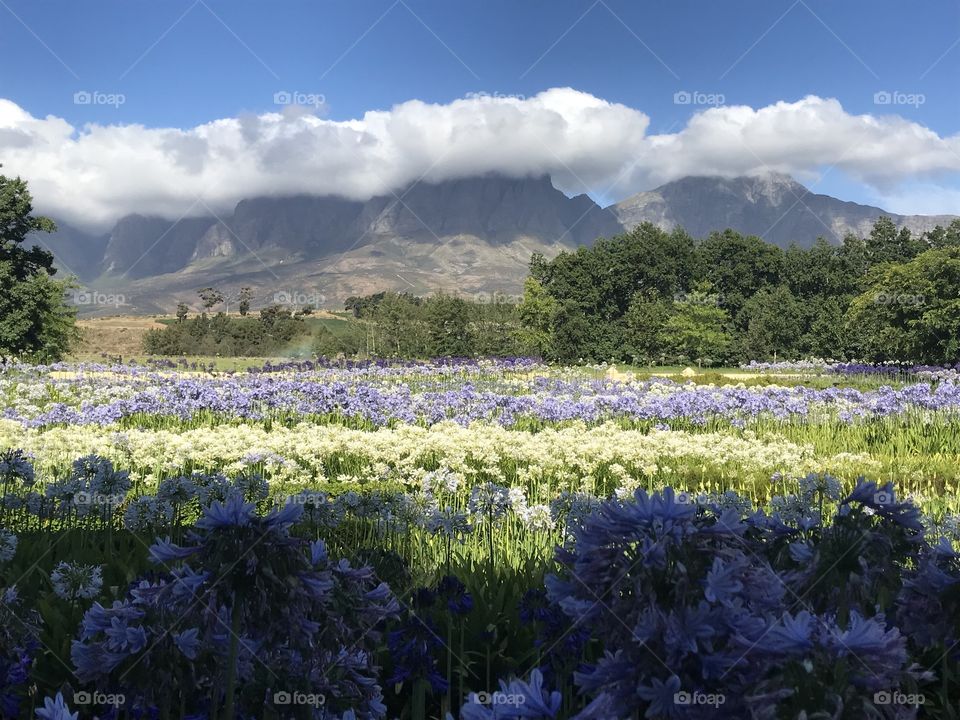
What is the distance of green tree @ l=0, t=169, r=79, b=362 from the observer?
28703 millimetres

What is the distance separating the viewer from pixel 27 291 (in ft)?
94.7

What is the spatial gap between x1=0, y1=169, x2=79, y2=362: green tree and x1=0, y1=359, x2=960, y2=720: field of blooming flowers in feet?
76.0

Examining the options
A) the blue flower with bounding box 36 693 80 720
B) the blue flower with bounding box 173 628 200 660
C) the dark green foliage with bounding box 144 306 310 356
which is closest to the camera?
the blue flower with bounding box 36 693 80 720

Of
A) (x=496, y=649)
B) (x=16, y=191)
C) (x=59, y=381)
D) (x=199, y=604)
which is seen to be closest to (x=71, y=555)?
(x=496, y=649)

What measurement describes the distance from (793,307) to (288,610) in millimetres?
50425

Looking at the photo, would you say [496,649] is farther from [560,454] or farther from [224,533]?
[560,454]

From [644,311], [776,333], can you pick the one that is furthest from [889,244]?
[644,311]

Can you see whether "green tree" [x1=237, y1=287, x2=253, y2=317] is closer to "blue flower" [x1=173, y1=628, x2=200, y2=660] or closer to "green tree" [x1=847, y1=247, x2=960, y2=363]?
"green tree" [x1=847, y1=247, x2=960, y2=363]

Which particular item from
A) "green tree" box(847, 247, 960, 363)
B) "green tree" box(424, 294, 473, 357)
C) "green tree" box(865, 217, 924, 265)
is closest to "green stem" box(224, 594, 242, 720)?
"green tree" box(847, 247, 960, 363)

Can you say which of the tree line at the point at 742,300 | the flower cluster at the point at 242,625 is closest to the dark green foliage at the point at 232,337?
the tree line at the point at 742,300

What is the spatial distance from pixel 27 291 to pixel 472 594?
99.9 feet

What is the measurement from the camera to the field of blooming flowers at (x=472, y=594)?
1.34 metres

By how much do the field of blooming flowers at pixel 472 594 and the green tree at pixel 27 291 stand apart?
76.0ft

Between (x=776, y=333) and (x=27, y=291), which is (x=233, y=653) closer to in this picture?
(x=27, y=291)
